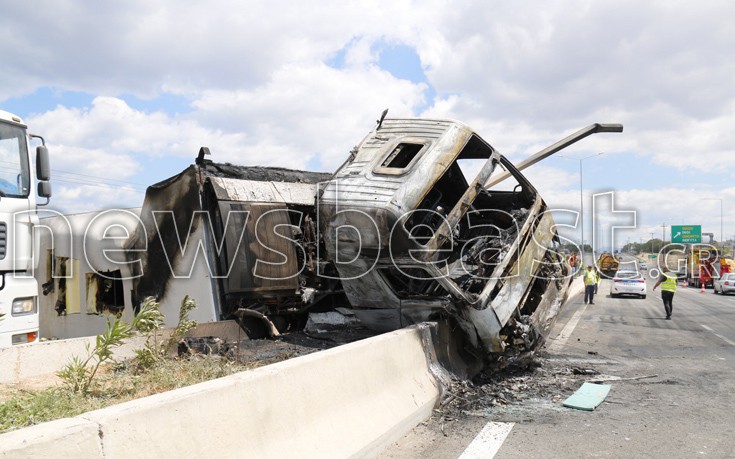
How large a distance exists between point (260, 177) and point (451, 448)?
608cm

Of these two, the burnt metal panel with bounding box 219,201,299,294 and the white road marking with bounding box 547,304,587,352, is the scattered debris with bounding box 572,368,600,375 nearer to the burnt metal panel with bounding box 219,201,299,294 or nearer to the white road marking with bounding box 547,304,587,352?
the white road marking with bounding box 547,304,587,352

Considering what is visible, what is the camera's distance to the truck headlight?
6.04 metres

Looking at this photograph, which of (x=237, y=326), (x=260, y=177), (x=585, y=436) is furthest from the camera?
(x=260, y=177)

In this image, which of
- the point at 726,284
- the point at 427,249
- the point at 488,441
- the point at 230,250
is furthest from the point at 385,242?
the point at 726,284

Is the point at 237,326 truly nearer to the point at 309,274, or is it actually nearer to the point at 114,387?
the point at 309,274

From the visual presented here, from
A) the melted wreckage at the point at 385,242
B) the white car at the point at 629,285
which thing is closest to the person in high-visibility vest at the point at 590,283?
the white car at the point at 629,285

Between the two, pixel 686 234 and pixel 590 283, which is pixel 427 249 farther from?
pixel 686 234

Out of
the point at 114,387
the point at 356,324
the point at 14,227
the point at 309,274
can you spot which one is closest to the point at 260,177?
the point at 309,274

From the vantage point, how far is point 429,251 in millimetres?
5984

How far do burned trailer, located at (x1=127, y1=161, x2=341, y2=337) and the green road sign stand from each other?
6263 cm

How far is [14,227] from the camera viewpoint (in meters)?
6.55

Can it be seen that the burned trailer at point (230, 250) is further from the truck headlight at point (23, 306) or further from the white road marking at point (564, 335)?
the white road marking at point (564, 335)

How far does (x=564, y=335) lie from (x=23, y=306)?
31.0 feet

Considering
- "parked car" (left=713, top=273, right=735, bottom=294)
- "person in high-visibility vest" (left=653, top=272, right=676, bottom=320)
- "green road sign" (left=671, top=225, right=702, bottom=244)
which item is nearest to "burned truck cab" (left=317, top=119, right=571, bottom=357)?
"person in high-visibility vest" (left=653, top=272, right=676, bottom=320)
